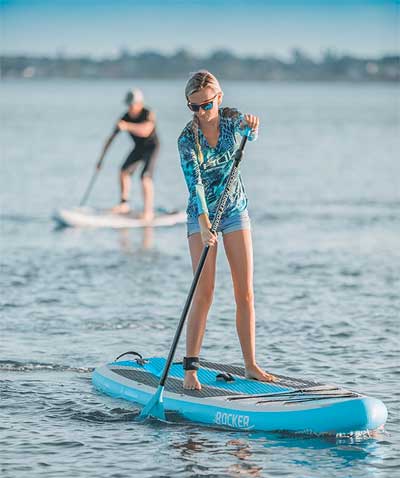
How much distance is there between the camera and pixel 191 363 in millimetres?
9867

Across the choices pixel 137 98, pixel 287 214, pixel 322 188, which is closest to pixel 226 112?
pixel 137 98

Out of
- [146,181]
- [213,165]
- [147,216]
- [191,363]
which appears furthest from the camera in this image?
[147,216]

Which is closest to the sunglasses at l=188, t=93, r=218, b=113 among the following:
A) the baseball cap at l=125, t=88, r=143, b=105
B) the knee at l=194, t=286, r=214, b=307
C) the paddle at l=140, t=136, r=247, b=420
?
the paddle at l=140, t=136, r=247, b=420

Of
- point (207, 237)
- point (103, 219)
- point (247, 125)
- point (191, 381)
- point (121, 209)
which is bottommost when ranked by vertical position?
point (191, 381)

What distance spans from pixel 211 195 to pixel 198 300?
2.39ft

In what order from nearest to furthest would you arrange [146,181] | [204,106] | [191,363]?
[204,106] → [191,363] → [146,181]

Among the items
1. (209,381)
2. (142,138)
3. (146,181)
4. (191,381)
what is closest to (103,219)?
(146,181)

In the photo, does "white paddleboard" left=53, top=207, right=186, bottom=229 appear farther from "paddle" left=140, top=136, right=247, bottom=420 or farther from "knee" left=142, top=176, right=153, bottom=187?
"paddle" left=140, top=136, right=247, bottom=420

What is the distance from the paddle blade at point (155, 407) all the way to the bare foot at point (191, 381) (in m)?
0.26

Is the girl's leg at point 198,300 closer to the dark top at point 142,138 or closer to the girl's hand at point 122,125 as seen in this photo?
the girl's hand at point 122,125

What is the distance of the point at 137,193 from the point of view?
28.5m

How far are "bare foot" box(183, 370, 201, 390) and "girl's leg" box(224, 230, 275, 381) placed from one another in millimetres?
365

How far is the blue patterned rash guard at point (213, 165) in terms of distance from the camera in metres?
9.45

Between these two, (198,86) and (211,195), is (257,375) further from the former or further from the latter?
(198,86)
